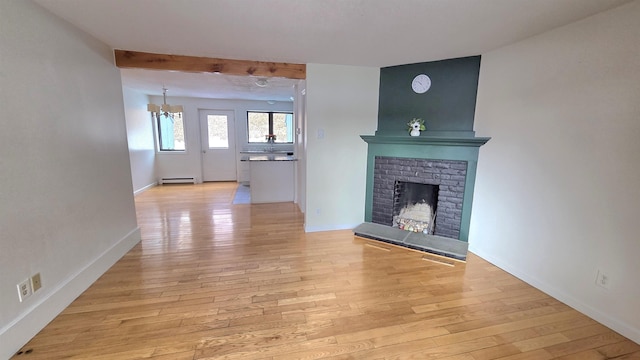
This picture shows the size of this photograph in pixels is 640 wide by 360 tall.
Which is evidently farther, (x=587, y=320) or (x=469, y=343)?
(x=587, y=320)

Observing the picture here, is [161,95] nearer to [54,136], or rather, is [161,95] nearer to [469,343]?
[54,136]

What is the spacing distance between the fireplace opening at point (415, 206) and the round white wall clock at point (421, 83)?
3.85 feet

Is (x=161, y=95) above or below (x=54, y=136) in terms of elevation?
above

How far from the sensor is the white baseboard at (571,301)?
1783 millimetres

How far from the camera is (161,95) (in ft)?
21.3

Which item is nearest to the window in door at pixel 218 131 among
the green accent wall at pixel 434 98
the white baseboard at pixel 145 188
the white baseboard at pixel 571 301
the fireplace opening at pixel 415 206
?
the white baseboard at pixel 145 188

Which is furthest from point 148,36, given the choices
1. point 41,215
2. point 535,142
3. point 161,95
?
point 161,95

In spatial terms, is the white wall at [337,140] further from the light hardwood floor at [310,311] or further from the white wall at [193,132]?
the white wall at [193,132]

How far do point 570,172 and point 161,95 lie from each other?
7611 millimetres

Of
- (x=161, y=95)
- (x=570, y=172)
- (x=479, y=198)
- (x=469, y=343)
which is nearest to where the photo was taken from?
(x=469, y=343)

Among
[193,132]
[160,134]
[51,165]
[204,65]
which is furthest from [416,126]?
[160,134]

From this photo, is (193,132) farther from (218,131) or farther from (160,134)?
(160,134)

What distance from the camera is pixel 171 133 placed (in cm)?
688

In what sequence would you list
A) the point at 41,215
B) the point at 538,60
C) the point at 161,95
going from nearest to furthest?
the point at 41,215, the point at 538,60, the point at 161,95
